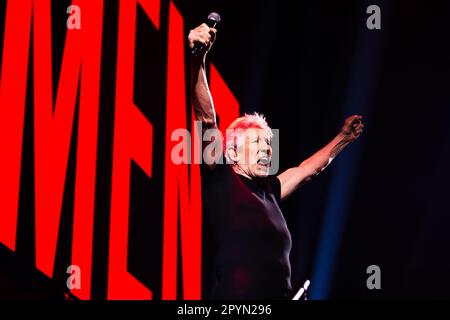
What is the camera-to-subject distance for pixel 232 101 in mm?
3732

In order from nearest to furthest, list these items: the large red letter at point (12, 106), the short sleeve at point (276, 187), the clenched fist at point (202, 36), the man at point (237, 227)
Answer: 1. the clenched fist at point (202, 36)
2. the man at point (237, 227)
3. the short sleeve at point (276, 187)
4. the large red letter at point (12, 106)

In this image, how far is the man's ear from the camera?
2.67 meters

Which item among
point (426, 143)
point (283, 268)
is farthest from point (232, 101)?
point (283, 268)

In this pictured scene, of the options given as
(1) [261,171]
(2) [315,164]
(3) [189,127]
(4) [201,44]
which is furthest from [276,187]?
(3) [189,127]

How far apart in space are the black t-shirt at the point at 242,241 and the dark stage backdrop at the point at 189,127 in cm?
103

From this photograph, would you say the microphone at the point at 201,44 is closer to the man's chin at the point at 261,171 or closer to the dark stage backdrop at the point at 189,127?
the man's chin at the point at 261,171

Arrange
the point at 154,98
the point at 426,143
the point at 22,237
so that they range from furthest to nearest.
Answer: the point at 426,143 < the point at 154,98 < the point at 22,237

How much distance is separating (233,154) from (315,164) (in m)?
0.49

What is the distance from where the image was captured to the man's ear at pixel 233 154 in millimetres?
2669

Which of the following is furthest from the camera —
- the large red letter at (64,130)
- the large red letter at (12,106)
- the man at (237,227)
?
the large red letter at (64,130)

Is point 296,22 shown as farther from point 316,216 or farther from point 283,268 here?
point 283,268

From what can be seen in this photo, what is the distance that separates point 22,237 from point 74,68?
36.3 inches

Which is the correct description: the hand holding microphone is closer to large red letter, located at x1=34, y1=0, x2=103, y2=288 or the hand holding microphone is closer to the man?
the man

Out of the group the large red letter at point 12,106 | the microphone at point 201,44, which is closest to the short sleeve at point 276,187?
the microphone at point 201,44
